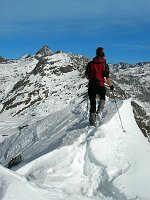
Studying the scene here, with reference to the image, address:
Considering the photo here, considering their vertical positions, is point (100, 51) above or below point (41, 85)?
below

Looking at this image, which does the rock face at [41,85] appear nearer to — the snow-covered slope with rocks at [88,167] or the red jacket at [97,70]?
the red jacket at [97,70]

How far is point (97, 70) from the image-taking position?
14.7 m

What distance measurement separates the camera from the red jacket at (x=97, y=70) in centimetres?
1455

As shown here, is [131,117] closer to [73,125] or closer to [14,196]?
[73,125]

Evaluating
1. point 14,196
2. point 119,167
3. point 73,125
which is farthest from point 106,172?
point 73,125

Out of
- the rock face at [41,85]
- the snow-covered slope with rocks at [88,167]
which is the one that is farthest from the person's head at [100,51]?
the rock face at [41,85]

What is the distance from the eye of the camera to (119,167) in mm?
11203

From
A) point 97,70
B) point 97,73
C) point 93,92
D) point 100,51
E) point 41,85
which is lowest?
point 93,92

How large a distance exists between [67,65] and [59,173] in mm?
78491

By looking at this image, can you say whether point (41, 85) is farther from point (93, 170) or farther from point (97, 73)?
point (93, 170)

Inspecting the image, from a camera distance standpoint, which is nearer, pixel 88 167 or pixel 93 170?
pixel 93 170

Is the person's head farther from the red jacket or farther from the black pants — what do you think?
the black pants

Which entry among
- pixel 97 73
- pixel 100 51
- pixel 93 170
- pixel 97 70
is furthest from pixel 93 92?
pixel 93 170

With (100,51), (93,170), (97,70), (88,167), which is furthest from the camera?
(97,70)
